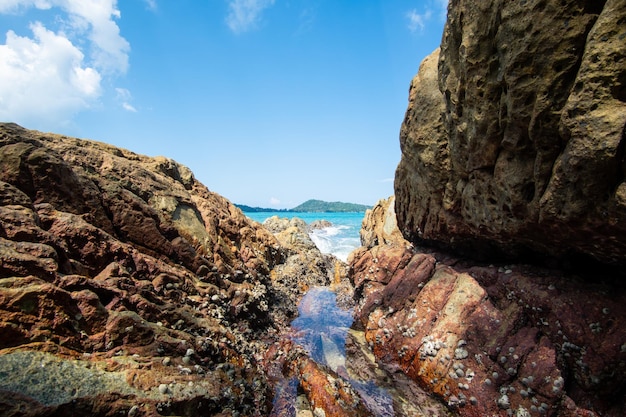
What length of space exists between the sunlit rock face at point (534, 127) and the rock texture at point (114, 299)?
26.3 feet

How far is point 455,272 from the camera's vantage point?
37.2 ft

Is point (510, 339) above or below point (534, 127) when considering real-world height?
below

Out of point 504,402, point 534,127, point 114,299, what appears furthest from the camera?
point 504,402

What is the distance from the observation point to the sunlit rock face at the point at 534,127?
518cm

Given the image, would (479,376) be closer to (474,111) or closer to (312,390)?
(312,390)

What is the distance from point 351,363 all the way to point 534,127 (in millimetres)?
8756

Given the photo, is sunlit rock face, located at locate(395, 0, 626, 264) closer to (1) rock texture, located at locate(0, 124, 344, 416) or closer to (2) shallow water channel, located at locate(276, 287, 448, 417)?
(2) shallow water channel, located at locate(276, 287, 448, 417)

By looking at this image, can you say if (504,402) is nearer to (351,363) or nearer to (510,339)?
(510,339)

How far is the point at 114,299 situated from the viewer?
272 inches

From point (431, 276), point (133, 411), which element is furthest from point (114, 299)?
point (431, 276)

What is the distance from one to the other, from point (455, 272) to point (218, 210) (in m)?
12.1

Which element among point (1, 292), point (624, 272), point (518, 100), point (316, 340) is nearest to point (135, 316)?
point (1, 292)

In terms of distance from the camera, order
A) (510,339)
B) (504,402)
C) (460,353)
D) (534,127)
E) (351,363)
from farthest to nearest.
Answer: (351,363), (460,353), (510,339), (504,402), (534,127)

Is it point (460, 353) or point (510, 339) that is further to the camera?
point (460, 353)
